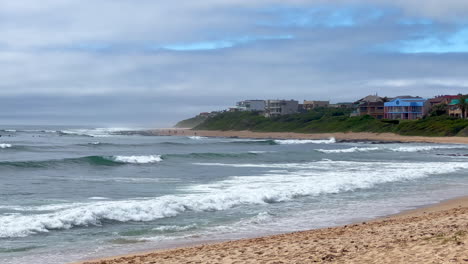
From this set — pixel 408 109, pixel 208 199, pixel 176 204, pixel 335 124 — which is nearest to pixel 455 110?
pixel 408 109

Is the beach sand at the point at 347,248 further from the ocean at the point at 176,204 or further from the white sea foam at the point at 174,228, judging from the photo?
the white sea foam at the point at 174,228

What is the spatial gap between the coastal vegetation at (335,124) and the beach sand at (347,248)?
2676 inches

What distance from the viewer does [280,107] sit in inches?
5551

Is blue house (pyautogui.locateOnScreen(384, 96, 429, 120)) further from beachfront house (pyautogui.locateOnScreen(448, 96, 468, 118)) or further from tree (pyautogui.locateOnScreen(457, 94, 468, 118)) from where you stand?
tree (pyautogui.locateOnScreen(457, 94, 468, 118))

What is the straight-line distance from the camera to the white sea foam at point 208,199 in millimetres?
13414

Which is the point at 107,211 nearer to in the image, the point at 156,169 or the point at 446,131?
the point at 156,169

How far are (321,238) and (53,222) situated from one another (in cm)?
642

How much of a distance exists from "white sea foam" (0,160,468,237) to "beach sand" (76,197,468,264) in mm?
4046

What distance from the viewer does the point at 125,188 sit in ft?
69.5

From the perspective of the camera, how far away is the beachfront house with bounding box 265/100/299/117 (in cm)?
14088

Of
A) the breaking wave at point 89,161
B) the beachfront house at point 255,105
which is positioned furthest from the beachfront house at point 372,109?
the breaking wave at point 89,161

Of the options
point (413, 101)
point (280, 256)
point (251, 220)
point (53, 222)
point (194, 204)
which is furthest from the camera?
point (413, 101)

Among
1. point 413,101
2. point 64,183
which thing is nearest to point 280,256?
point 64,183

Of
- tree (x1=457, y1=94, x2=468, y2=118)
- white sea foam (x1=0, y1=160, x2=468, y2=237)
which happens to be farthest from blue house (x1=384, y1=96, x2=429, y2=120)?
white sea foam (x1=0, y1=160, x2=468, y2=237)
